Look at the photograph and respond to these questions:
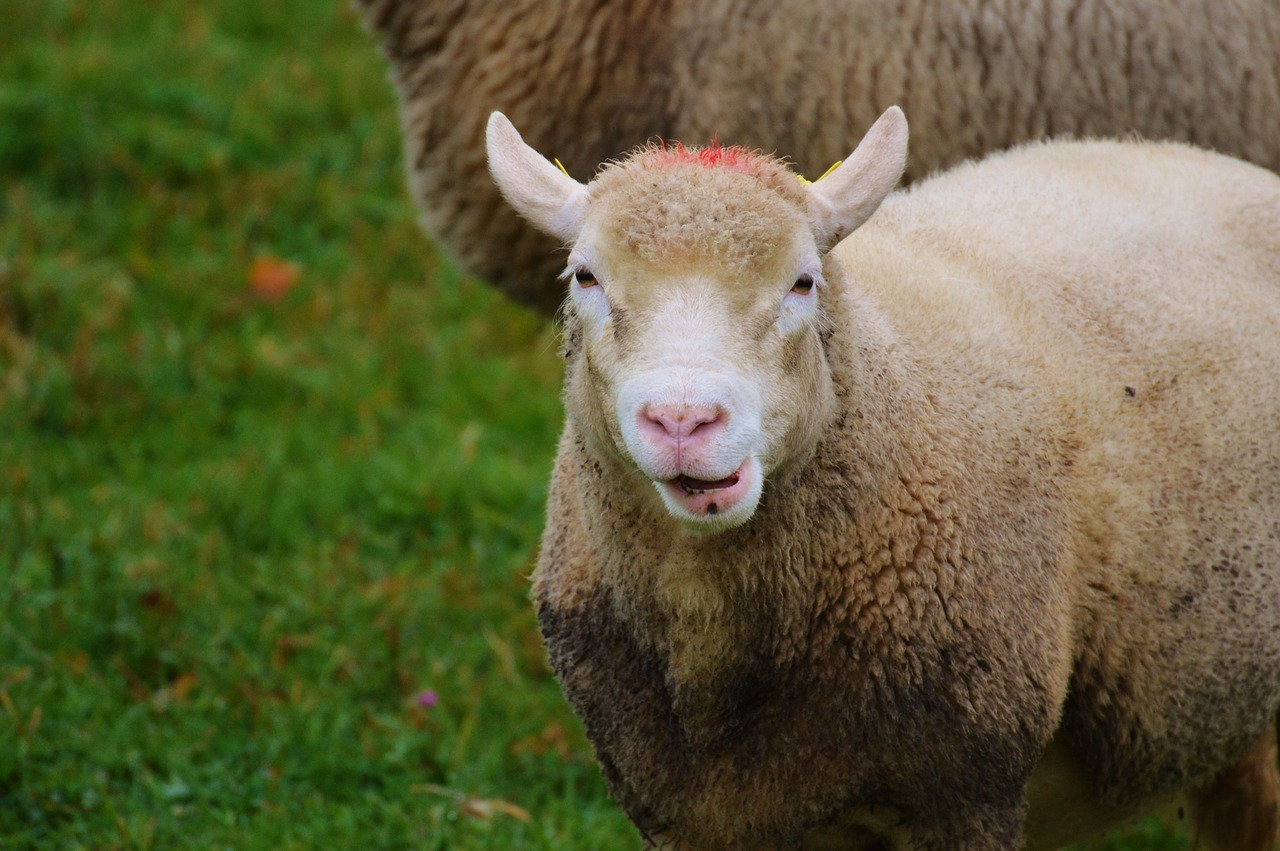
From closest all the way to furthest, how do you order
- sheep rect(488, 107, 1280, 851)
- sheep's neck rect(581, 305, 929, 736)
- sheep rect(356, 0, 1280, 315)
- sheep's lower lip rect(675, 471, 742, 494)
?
sheep's lower lip rect(675, 471, 742, 494) < sheep rect(488, 107, 1280, 851) < sheep's neck rect(581, 305, 929, 736) < sheep rect(356, 0, 1280, 315)

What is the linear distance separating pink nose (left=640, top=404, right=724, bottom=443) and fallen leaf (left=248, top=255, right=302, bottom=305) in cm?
493

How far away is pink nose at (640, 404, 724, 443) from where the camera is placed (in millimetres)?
2297

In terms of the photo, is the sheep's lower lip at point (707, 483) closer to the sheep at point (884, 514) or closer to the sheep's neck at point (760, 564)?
the sheep at point (884, 514)

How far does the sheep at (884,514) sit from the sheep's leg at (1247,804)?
19.8 inches

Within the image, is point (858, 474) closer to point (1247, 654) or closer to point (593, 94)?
point (1247, 654)

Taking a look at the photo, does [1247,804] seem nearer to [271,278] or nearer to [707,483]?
[707,483]

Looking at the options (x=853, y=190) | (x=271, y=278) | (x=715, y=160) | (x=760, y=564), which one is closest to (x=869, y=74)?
(x=853, y=190)

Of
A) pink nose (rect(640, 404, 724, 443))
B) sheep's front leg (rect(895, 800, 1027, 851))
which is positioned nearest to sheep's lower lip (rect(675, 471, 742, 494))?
pink nose (rect(640, 404, 724, 443))

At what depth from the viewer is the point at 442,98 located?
516cm

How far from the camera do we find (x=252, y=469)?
5703 mm

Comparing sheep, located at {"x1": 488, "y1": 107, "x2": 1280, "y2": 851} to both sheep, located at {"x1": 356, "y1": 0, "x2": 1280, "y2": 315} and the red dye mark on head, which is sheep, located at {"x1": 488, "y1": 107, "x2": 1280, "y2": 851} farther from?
sheep, located at {"x1": 356, "y1": 0, "x2": 1280, "y2": 315}

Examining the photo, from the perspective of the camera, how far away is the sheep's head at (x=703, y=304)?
235 cm

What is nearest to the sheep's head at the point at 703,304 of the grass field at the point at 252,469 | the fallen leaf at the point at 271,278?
the grass field at the point at 252,469

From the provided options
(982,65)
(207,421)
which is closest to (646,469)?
(982,65)
